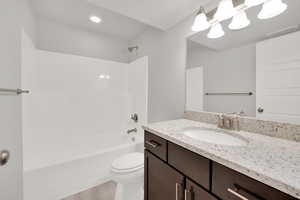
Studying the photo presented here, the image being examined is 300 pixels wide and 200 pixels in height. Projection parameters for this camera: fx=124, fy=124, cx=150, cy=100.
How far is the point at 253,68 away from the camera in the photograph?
2.96ft

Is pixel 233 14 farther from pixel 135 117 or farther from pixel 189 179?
pixel 135 117

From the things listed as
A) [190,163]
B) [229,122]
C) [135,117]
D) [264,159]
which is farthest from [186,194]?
[135,117]

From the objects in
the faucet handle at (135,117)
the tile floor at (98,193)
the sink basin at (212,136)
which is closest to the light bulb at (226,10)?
the sink basin at (212,136)

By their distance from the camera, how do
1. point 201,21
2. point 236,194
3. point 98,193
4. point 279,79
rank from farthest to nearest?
point 98,193
point 201,21
point 279,79
point 236,194

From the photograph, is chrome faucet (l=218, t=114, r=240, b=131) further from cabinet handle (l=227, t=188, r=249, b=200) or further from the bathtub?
the bathtub

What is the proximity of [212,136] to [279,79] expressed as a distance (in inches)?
22.0

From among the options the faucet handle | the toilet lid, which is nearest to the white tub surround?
the toilet lid

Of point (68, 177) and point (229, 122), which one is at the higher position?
point (229, 122)

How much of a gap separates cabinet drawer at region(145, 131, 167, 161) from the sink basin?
0.18 m

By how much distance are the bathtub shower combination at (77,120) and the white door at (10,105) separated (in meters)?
0.36

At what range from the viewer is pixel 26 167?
4.35ft

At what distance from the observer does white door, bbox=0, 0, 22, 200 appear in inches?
33.4

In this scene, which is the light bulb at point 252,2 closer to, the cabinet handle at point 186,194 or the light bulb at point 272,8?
the light bulb at point 272,8

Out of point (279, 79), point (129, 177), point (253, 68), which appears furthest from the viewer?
point (129, 177)
